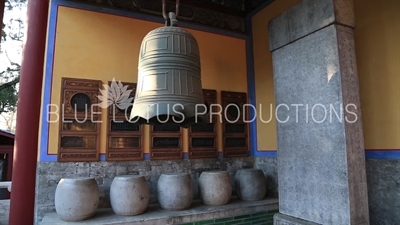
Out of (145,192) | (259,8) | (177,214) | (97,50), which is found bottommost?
(177,214)

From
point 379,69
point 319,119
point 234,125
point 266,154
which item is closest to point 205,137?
point 234,125

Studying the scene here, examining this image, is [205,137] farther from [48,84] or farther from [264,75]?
[48,84]

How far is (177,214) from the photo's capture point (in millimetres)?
3564

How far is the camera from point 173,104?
219 cm

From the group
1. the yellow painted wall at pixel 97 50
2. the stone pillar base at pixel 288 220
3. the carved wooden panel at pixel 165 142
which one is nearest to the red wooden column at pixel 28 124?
the yellow painted wall at pixel 97 50

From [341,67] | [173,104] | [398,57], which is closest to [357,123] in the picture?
[341,67]

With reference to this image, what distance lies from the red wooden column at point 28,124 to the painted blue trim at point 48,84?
0.30ft

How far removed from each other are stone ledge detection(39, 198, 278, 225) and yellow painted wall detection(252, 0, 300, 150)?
42.1 inches

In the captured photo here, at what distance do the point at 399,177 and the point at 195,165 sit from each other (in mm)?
2671

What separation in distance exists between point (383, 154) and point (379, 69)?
926mm

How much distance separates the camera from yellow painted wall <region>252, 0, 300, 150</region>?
4648 mm

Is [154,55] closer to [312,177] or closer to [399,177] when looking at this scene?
[312,177]

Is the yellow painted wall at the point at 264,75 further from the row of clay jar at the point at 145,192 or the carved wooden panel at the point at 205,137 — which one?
the carved wooden panel at the point at 205,137

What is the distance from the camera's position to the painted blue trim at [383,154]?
2884 millimetres
